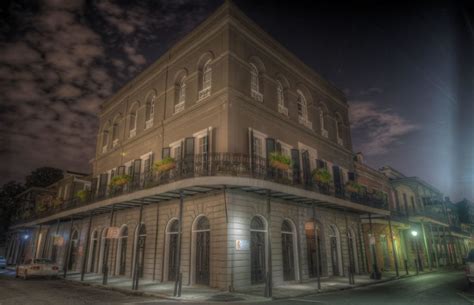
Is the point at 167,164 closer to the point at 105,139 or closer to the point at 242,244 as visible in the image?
the point at 242,244

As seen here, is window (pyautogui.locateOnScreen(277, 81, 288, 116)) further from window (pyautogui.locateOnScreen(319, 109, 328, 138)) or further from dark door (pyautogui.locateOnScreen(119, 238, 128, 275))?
dark door (pyautogui.locateOnScreen(119, 238, 128, 275))

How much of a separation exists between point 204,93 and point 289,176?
6.16 m

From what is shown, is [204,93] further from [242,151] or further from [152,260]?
[152,260]

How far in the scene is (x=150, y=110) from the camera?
2016cm

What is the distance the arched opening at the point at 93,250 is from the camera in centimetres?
2055

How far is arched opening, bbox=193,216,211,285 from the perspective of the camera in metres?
12.7

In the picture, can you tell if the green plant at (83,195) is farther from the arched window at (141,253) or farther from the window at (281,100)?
the window at (281,100)

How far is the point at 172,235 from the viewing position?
14945 mm

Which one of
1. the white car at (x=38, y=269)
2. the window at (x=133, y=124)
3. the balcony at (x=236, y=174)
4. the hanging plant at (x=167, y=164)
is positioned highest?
the window at (x=133, y=124)

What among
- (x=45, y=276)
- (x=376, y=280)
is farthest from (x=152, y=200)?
(x=376, y=280)

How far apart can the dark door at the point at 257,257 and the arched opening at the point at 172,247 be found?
379cm

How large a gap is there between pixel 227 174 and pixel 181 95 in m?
7.80

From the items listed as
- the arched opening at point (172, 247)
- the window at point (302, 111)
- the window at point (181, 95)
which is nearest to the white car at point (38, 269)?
the arched opening at point (172, 247)

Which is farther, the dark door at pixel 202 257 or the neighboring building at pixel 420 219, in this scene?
the neighboring building at pixel 420 219
